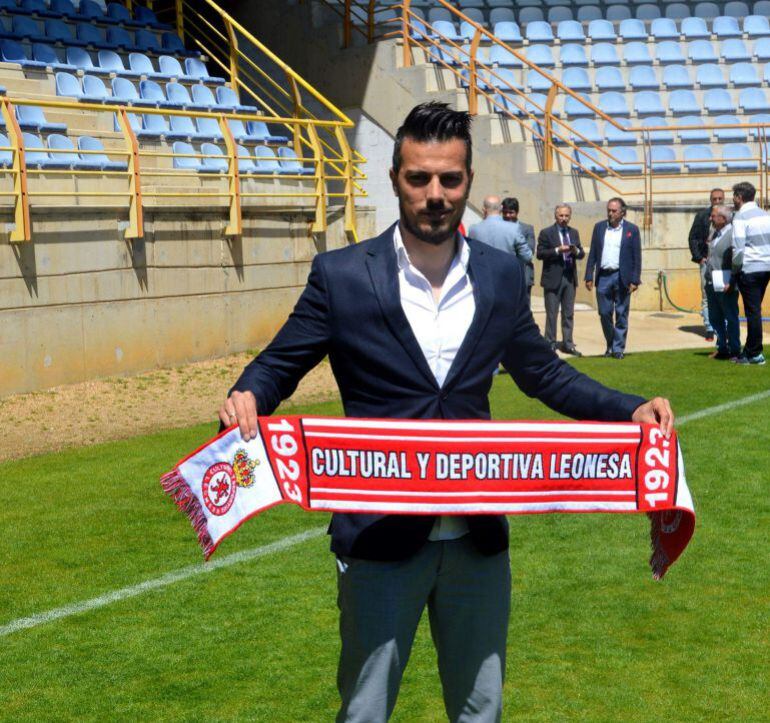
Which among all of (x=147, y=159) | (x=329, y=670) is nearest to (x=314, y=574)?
(x=329, y=670)

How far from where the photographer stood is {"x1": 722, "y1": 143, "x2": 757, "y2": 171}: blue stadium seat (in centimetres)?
2142

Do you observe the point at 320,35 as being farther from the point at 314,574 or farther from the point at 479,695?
the point at 479,695

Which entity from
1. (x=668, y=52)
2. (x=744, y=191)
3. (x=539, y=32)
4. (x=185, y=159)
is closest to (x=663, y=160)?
(x=668, y=52)

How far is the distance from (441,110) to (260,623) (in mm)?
3474

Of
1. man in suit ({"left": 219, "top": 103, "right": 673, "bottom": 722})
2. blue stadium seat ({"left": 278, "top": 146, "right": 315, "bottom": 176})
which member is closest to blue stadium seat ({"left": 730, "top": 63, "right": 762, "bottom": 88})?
blue stadium seat ({"left": 278, "top": 146, "right": 315, "bottom": 176})

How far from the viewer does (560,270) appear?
53.2 feet

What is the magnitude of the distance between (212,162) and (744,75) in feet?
35.9

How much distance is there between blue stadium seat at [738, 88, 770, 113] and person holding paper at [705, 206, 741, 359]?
26.4 ft

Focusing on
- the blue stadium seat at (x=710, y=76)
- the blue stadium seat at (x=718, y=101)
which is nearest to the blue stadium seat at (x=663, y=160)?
the blue stadium seat at (x=718, y=101)

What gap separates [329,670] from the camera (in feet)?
18.3

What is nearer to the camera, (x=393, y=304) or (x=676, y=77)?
(x=393, y=304)

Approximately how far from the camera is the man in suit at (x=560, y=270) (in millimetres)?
16172

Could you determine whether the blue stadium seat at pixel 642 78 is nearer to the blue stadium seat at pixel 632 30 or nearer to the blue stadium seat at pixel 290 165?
the blue stadium seat at pixel 632 30

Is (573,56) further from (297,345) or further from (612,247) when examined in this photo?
(297,345)
